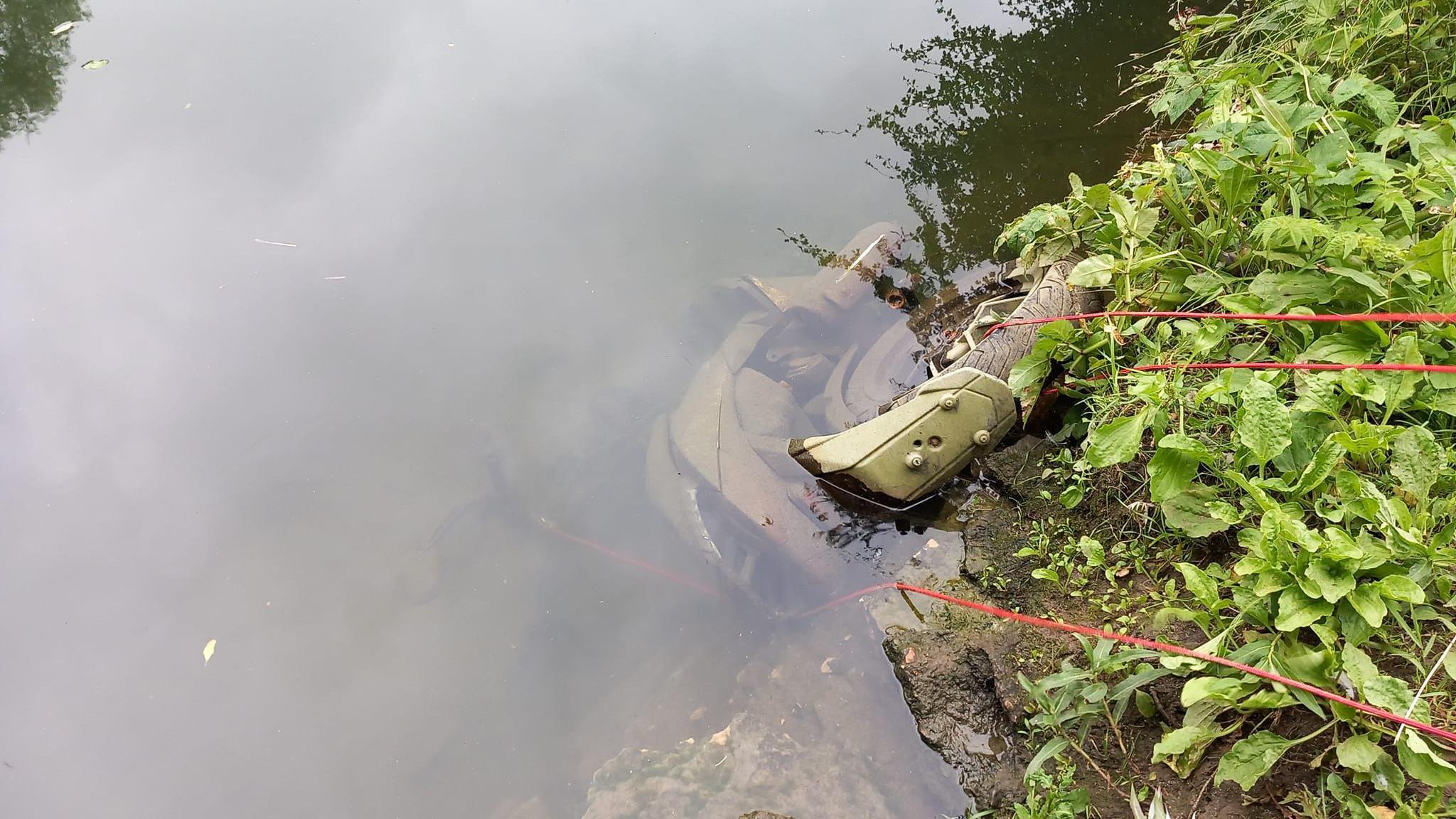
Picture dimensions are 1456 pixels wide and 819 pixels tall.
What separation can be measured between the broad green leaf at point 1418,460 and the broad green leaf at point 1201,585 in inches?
20.7

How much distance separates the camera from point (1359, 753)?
1.72m

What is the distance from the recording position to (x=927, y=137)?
4883mm

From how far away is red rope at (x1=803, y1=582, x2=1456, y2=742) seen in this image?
1682 mm

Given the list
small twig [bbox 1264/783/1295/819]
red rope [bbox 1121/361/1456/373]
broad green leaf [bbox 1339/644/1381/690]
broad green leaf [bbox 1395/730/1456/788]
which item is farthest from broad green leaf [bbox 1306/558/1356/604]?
red rope [bbox 1121/361/1456/373]

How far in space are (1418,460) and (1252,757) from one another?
91cm

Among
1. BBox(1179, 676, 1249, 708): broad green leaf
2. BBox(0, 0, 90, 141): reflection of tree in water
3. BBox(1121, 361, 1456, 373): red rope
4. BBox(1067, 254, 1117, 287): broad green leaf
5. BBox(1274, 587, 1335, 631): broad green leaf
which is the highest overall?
BBox(0, 0, 90, 141): reflection of tree in water

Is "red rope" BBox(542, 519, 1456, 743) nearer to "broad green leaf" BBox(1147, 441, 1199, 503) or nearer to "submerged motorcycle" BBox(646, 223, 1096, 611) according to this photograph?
"submerged motorcycle" BBox(646, 223, 1096, 611)

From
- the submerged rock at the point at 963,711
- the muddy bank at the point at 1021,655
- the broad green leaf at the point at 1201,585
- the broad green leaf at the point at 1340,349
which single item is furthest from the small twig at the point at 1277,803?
the broad green leaf at the point at 1340,349

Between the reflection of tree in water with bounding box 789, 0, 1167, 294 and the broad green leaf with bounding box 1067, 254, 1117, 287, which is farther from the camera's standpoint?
the reflection of tree in water with bounding box 789, 0, 1167, 294

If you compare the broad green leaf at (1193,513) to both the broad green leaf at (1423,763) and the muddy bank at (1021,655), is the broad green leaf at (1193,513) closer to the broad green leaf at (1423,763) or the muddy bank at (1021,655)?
the muddy bank at (1021,655)

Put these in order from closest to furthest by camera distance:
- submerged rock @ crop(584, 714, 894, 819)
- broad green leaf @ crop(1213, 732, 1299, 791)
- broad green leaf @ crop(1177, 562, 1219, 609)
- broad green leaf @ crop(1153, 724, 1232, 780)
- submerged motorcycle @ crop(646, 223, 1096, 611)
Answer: broad green leaf @ crop(1213, 732, 1299, 791)
broad green leaf @ crop(1153, 724, 1232, 780)
broad green leaf @ crop(1177, 562, 1219, 609)
submerged rock @ crop(584, 714, 894, 819)
submerged motorcycle @ crop(646, 223, 1096, 611)

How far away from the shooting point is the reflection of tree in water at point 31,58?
18.0 feet

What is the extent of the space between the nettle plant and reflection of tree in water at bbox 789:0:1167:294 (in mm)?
1027

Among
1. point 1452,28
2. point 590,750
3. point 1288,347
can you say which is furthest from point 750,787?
point 1452,28
